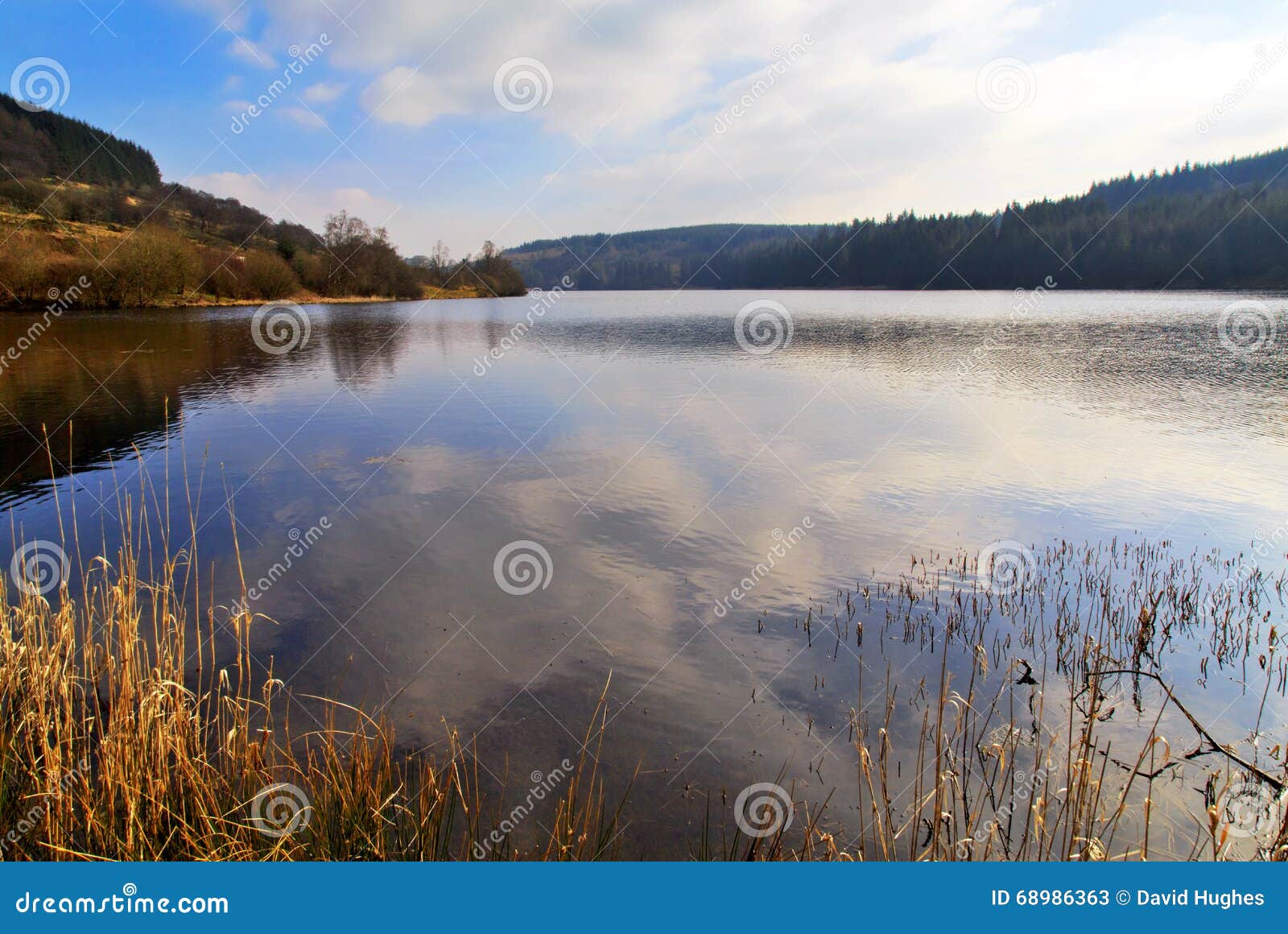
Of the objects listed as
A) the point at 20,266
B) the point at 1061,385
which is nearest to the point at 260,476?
the point at 1061,385

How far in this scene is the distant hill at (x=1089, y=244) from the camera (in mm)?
91750

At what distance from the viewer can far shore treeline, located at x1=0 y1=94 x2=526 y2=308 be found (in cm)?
5469

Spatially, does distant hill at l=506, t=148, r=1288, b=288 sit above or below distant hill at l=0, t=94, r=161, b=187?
below

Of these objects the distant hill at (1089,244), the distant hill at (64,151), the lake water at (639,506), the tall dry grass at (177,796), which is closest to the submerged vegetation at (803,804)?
the tall dry grass at (177,796)

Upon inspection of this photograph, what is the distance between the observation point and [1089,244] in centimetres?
10225

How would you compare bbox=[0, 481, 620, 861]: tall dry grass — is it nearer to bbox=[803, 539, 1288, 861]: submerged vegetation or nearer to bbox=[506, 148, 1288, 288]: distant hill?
bbox=[803, 539, 1288, 861]: submerged vegetation

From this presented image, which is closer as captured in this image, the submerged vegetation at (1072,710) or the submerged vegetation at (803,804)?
the submerged vegetation at (803,804)

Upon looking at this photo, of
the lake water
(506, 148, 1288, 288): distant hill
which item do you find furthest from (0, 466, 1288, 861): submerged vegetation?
(506, 148, 1288, 288): distant hill

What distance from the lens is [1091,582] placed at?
8.21 meters

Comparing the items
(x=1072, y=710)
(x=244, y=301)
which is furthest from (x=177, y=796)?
(x=244, y=301)

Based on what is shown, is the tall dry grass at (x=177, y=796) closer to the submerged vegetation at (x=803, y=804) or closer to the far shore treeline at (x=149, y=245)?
the submerged vegetation at (x=803, y=804)

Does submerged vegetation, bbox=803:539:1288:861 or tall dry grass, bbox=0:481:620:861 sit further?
submerged vegetation, bbox=803:539:1288:861

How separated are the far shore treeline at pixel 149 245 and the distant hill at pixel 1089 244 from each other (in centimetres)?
6419

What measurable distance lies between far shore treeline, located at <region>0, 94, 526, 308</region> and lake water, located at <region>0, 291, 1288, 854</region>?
3281 cm
